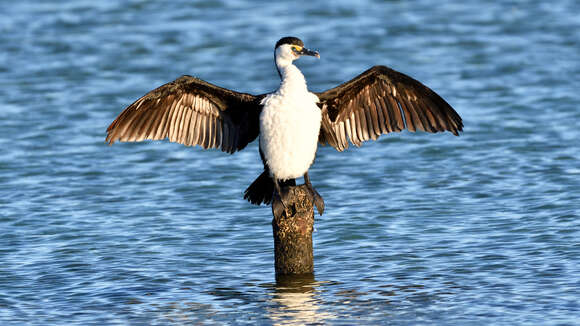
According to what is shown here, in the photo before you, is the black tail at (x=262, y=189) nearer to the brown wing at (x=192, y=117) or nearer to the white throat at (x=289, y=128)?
the white throat at (x=289, y=128)

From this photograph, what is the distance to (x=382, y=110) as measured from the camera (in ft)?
→ 31.2

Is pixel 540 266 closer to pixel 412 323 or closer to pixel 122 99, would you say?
pixel 412 323

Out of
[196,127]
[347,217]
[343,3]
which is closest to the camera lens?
[196,127]

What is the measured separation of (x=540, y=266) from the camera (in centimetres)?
958

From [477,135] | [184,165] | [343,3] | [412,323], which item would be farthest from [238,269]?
[343,3]

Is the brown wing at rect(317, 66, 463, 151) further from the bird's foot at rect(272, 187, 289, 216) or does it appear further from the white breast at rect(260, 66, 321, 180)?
the bird's foot at rect(272, 187, 289, 216)

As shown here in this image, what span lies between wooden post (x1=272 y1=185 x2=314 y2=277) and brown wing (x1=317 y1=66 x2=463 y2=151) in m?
0.82

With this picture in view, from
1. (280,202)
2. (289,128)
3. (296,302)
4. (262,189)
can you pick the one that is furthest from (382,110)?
(296,302)

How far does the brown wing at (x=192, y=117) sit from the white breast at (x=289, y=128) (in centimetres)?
47

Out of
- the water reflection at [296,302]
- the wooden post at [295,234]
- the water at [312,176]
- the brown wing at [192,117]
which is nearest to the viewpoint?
the water reflection at [296,302]

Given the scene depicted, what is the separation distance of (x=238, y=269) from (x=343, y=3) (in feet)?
46.3

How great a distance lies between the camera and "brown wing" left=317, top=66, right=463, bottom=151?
928 cm

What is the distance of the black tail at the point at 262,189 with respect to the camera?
29.8 ft

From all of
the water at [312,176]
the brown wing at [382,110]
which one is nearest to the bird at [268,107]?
the brown wing at [382,110]
